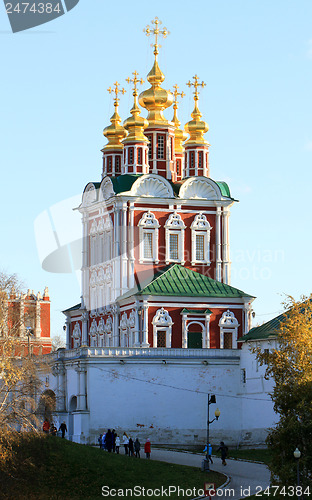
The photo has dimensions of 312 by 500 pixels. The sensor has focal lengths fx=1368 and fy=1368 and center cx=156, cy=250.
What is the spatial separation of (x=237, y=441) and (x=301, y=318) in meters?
17.2

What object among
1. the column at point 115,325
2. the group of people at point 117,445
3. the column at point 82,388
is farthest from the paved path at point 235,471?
the column at point 115,325

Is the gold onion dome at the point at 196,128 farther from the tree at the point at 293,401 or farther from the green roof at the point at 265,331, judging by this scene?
the tree at the point at 293,401

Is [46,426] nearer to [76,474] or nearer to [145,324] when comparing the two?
[76,474]

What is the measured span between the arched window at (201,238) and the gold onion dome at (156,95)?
5604 millimetres

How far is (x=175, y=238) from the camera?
6969 cm

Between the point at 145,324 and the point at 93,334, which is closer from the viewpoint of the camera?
the point at 145,324

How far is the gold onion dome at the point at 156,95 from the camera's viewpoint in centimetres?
7156

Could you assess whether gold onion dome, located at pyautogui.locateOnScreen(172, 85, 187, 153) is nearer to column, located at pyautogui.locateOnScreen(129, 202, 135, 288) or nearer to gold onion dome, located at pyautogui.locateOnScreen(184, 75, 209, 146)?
gold onion dome, located at pyautogui.locateOnScreen(184, 75, 209, 146)

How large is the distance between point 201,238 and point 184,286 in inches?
174

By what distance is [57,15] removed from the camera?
37031 millimetres

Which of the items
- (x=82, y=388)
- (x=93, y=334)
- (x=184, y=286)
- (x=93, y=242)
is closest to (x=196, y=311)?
(x=184, y=286)

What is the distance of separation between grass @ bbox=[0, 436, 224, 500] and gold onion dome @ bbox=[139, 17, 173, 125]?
25.3 metres

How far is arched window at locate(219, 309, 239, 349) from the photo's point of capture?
6638 cm

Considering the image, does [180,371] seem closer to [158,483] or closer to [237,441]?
[237,441]
